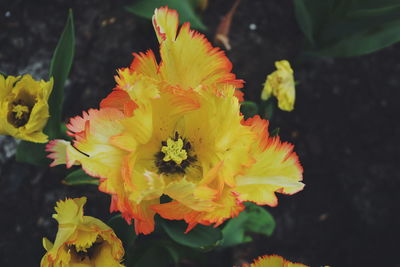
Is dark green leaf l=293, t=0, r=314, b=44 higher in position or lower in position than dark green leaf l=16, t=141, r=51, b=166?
higher

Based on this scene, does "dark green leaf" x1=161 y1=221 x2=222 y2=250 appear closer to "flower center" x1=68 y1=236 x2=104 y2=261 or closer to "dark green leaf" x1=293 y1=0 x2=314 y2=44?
"flower center" x1=68 y1=236 x2=104 y2=261

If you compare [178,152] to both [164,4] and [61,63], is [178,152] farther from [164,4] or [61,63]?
[164,4]

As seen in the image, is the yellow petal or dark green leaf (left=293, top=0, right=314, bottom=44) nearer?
the yellow petal

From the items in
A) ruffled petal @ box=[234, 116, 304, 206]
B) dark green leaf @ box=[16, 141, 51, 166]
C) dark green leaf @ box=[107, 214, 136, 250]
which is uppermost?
ruffled petal @ box=[234, 116, 304, 206]

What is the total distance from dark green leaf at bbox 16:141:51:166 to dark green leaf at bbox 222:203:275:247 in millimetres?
501

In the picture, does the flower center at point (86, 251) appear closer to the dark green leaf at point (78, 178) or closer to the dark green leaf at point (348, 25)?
the dark green leaf at point (78, 178)

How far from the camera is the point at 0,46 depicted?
4.75 ft

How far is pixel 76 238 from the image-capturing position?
0.85 metres

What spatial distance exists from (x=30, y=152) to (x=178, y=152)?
434 mm

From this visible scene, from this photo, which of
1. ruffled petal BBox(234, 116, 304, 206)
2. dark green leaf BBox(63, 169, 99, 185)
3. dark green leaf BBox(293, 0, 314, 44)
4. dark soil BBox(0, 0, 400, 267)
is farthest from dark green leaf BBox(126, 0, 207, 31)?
ruffled petal BBox(234, 116, 304, 206)

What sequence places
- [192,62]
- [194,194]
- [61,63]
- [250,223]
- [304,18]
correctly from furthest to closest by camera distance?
[304,18] → [250,223] → [61,63] → [192,62] → [194,194]

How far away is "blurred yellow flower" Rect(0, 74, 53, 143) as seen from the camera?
94 centimetres

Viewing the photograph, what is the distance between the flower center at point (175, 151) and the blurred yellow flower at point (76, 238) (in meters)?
0.16

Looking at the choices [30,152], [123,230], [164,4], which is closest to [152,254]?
→ [123,230]
